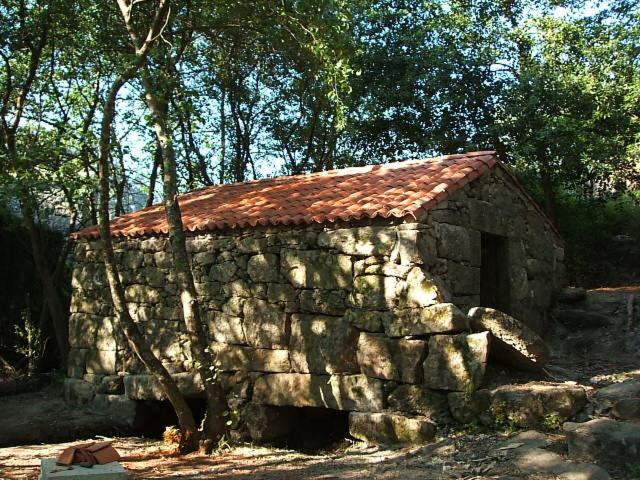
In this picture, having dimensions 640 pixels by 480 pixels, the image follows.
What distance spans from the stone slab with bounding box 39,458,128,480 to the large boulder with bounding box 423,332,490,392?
8.87ft

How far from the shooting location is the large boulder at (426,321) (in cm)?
559

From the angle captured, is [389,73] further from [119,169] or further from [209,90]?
[119,169]

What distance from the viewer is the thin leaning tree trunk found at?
6.37 metres

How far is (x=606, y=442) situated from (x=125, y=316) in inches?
175

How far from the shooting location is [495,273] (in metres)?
7.84

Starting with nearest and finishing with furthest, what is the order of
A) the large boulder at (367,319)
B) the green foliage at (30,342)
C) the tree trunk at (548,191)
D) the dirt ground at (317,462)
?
the dirt ground at (317,462), the large boulder at (367,319), the green foliage at (30,342), the tree trunk at (548,191)

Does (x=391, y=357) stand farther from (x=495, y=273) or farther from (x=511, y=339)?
(x=495, y=273)

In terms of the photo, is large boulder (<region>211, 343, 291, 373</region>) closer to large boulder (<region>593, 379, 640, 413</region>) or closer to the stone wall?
the stone wall

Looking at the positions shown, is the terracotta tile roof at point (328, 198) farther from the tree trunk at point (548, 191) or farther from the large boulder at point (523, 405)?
the tree trunk at point (548, 191)

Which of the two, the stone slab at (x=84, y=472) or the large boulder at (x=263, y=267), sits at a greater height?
the large boulder at (x=263, y=267)

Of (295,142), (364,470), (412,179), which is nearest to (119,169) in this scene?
(295,142)

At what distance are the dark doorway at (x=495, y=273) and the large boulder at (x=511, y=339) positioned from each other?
1.91 metres

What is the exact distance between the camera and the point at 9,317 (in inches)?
433

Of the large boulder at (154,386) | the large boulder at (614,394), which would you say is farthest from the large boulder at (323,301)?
the large boulder at (614,394)
